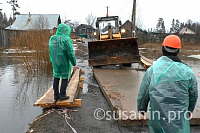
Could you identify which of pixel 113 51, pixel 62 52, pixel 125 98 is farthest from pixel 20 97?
pixel 113 51

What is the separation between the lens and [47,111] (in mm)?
4422

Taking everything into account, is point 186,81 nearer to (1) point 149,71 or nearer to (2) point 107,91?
(1) point 149,71

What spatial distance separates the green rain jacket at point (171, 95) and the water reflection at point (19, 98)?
9.91 ft

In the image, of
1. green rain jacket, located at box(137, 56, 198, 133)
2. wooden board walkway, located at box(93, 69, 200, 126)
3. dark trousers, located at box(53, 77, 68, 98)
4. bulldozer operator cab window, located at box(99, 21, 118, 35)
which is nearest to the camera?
green rain jacket, located at box(137, 56, 198, 133)

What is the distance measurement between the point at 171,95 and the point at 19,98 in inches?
206

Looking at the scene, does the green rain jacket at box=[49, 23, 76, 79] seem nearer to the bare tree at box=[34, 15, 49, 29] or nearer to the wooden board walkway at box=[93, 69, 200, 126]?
the wooden board walkway at box=[93, 69, 200, 126]

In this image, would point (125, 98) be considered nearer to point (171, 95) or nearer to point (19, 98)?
point (171, 95)

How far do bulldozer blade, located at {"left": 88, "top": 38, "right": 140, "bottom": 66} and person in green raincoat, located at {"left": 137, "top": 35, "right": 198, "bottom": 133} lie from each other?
293 inches

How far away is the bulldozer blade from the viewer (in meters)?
9.59

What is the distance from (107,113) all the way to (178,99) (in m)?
2.65

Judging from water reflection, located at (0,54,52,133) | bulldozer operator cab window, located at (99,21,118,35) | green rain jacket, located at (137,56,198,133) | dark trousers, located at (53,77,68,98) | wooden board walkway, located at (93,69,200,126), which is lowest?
water reflection, located at (0,54,52,133)

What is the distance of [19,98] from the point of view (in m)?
6.08

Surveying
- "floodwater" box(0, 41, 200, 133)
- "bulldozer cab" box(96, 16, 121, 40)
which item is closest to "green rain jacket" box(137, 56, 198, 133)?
"floodwater" box(0, 41, 200, 133)

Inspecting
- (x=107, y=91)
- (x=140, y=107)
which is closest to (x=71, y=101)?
(x=107, y=91)
